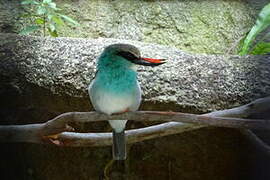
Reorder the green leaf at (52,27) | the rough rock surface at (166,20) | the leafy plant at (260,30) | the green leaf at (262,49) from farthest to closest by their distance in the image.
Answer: the rough rock surface at (166,20) < the green leaf at (52,27) < the green leaf at (262,49) < the leafy plant at (260,30)

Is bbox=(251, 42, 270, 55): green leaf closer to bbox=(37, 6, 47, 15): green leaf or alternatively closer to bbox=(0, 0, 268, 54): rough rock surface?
bbox=(0, 0, 268, 54): rough rock surface

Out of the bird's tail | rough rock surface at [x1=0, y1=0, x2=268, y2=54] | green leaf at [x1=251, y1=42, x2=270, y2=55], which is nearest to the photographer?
the bird's tail

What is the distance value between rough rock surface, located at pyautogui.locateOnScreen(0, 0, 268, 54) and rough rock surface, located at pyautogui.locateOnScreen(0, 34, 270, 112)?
62 centimetres

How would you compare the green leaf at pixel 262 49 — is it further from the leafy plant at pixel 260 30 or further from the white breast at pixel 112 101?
the white breast at pixel 112 101

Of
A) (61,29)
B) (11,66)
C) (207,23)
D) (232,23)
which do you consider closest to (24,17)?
(61,29)

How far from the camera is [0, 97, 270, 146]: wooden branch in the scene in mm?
992

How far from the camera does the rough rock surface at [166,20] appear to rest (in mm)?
2045

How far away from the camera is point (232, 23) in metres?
2.10

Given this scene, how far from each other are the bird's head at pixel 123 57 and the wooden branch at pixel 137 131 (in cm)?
14

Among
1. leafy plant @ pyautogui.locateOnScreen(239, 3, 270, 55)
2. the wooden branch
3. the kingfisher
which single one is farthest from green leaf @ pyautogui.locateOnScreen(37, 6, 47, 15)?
leafy plant @ pyautogui.locateOnScreen(239, 3, 270, 55)

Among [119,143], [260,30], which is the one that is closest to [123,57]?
[119,143]

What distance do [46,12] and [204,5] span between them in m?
0.97

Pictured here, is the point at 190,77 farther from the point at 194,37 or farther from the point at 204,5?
the point at 204,5

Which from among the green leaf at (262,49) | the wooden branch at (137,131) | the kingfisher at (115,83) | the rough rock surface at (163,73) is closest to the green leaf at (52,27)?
the rough rock surface at (163,73)
